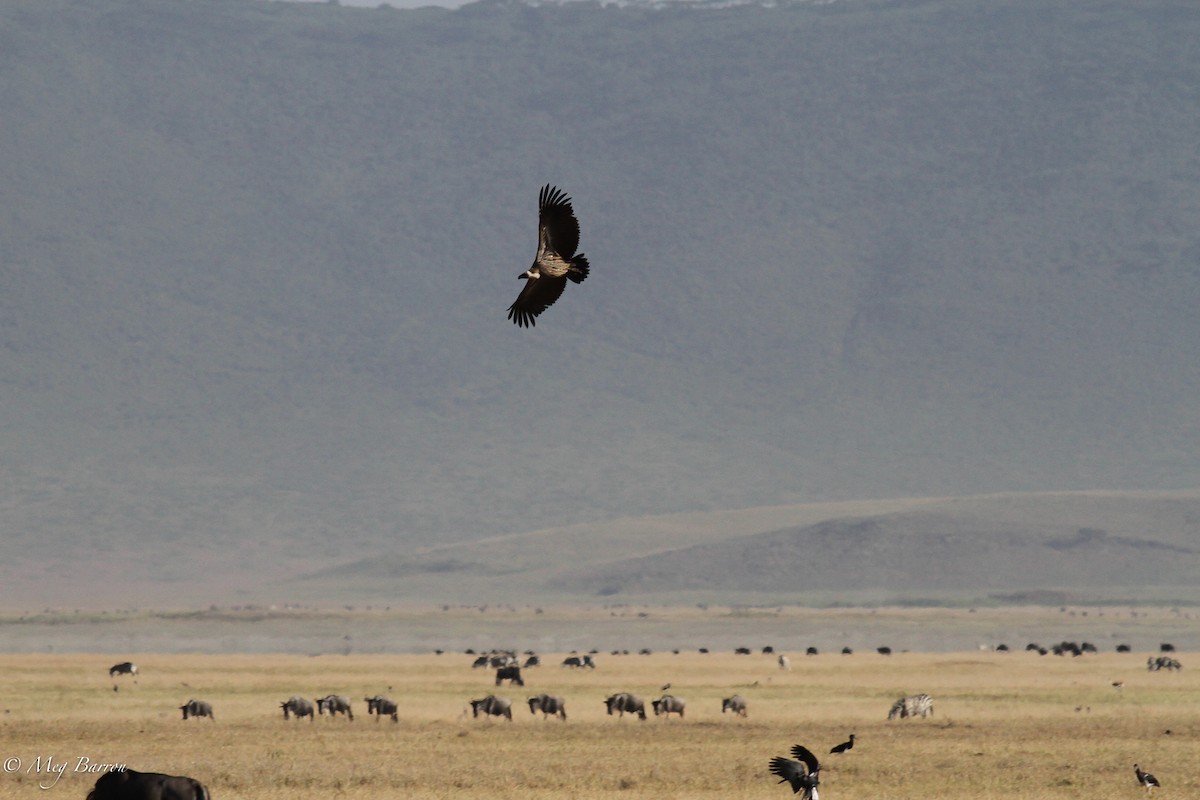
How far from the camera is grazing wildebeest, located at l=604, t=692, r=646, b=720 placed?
46.3 meters

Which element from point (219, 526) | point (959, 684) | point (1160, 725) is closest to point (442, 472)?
point (219, 526)

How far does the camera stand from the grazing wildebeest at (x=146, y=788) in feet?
80.9

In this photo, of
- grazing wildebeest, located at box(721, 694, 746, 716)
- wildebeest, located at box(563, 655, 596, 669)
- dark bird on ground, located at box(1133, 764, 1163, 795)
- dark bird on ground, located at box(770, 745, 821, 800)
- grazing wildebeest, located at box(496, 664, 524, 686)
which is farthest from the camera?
wildebeest, located at box(563, 655, 596, 669)

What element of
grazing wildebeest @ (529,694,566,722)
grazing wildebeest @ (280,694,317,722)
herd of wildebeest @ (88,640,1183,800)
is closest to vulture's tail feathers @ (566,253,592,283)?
herd of wildebeest @ (88,640,1183,800)

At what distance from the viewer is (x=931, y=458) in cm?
19675

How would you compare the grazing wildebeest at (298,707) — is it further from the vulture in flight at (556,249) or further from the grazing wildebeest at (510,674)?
the vulture in flight at (556,249)

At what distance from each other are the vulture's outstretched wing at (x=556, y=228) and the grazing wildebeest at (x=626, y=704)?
2437 centimetres

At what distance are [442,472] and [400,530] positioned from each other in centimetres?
1126

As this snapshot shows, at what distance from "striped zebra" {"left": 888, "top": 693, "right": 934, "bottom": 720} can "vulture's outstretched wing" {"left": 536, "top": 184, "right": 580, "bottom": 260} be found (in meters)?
26.3

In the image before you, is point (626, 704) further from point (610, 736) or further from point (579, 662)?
point (579, 662)

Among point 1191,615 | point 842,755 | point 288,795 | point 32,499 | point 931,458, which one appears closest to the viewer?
point 288,795

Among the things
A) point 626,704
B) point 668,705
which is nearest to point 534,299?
point 626,704

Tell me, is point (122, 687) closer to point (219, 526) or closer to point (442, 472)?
point (219, 526)

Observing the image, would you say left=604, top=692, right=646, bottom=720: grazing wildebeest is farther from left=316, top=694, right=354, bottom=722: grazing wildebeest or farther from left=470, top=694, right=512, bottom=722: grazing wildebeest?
left=316, top=694, right=354, bottom=722: grazing wildebeest
